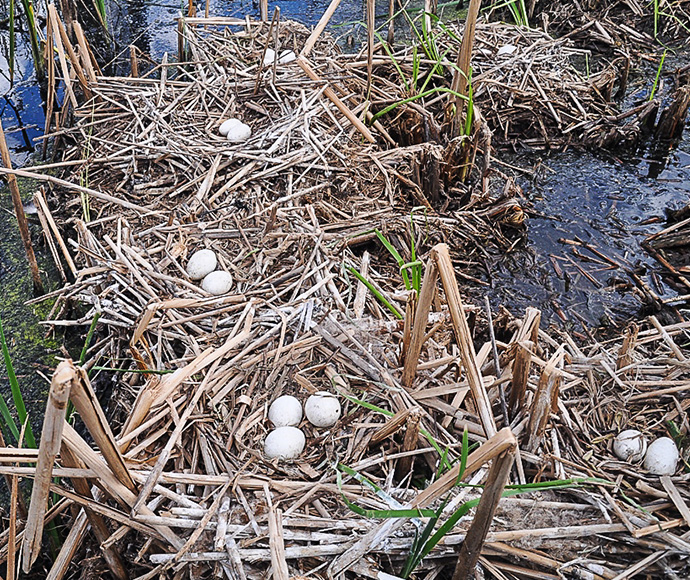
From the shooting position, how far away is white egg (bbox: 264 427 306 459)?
1634 millimetres

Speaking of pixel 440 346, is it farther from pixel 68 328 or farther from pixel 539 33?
pixel 539 33

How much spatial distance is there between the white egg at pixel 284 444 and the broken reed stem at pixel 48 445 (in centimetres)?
63

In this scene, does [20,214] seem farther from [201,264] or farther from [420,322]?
[420,322]

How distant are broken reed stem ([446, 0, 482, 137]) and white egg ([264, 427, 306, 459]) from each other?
155 centimetres

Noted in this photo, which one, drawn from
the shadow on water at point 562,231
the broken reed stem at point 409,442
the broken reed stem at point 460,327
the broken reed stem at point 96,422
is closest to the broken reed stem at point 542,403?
the broken reed stem at point 460,327

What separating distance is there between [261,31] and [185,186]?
1241 mm

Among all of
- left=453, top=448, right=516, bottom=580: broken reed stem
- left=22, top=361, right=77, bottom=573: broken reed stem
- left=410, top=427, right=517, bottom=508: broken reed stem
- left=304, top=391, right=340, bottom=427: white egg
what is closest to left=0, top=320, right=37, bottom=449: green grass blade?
left=22, top=361, right=77, bottom=573: broken reed stem

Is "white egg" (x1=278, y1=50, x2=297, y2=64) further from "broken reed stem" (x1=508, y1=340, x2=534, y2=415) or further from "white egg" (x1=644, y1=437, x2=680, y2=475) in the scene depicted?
"white egg" (x1=644, y1=437, x2=680, y2=475)

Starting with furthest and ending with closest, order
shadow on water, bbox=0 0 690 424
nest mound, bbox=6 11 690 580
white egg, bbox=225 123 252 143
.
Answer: white egg, bbox=225 123 252 143
shadow on water, bbox=0 0 690 424
nest mound, bbox=6 11 690 580

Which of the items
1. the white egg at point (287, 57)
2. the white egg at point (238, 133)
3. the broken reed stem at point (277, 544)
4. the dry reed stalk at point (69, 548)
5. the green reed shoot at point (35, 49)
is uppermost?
the green reed shoot at point (35, 49)

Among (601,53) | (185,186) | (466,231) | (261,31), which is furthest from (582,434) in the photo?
(601,53)

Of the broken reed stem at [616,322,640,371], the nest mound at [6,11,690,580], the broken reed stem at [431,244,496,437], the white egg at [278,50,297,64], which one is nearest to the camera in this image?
the broken reed stem at [431,244,496,437]

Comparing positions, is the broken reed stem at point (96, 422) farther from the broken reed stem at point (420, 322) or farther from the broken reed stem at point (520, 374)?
the broken reed stem at point (520, 374)

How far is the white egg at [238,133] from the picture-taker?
2648 mm
